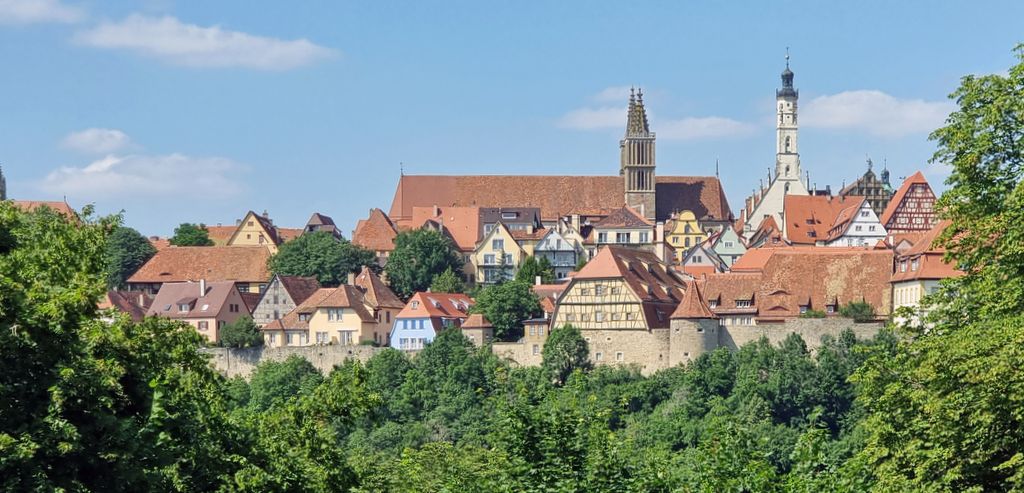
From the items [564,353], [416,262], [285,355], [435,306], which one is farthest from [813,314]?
[416,262]

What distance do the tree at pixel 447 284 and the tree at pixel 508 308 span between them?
9.99 metres

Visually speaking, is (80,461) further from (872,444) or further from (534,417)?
(872,444)

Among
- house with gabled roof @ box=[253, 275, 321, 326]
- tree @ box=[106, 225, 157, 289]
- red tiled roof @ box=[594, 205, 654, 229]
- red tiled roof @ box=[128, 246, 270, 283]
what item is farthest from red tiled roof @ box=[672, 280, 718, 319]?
tree @ box=[106, 225, 157, 289]

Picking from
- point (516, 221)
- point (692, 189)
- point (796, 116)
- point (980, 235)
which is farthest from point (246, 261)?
point (980, 235)

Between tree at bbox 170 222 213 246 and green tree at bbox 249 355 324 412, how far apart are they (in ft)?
107

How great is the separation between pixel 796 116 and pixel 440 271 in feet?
154

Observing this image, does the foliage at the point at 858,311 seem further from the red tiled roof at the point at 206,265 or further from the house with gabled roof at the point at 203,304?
the red tiled roof at the point at 206,265

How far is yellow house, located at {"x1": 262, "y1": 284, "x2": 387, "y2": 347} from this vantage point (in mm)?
91750

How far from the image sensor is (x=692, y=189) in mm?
127938

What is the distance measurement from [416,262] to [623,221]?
53.0 feet

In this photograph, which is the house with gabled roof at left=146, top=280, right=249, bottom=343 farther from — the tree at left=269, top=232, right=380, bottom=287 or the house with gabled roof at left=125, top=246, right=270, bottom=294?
the tree at left=269, top=232, right=380, bottom=287

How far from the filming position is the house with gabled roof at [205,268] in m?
105

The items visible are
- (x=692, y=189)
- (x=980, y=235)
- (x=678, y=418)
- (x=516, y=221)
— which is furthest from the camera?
(x=692, y=189)

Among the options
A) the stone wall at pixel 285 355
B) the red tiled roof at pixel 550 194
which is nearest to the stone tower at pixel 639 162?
the red tiled roof at pixel 550 194
